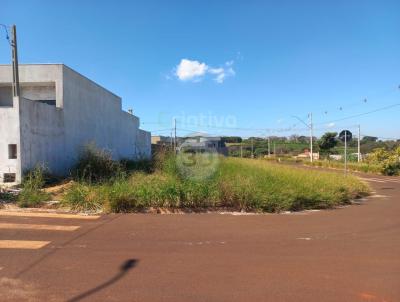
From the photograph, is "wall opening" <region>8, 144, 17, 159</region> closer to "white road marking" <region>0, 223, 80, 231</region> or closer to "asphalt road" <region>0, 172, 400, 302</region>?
"asphalt road" <region>0, 172, 400, 302</region>

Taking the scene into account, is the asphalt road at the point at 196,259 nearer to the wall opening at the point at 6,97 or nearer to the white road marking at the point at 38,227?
the white road marking at the point at 38,227

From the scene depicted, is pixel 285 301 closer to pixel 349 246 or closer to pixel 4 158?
pixel 349 246

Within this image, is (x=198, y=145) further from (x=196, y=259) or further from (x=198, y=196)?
(x=196, y=259)

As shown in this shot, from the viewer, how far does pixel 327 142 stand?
61.7 m

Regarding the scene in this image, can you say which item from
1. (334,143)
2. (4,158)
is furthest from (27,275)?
(334,143)

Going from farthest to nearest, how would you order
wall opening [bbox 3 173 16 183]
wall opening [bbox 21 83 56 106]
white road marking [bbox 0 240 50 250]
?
wall opening [bbox 21 83 56 106]
wall opening [bbox 3 173 16 183]
white road marking [bbox 0 240 50 250]

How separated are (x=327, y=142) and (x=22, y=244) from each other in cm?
A: 6045

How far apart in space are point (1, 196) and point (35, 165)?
4007mm

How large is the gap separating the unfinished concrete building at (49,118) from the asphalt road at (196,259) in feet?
20.5

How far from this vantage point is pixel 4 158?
13883mm

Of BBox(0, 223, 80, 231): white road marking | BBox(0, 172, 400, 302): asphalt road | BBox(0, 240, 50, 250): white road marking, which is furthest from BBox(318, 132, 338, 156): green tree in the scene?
BBox(0, 240, 50, 250): white road marking

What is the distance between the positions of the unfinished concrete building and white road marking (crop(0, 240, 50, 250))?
806 centimetres

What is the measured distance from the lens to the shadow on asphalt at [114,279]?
14.3 ft

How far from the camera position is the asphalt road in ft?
15.0
